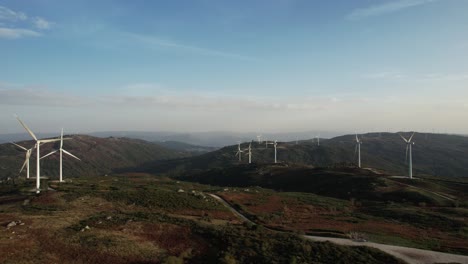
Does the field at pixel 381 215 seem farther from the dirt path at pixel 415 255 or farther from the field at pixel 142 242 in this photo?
the field at pixel 142 242

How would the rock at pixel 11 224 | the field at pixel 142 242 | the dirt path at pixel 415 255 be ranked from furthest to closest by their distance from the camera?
the rock at pixel 11 224
the dirt path at pixel 415 255
the field at pixel 142 242

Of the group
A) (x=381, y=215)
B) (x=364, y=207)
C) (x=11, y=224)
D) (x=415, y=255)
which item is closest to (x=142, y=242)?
(x=11, y=224)

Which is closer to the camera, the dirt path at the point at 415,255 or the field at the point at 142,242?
the field at the point at 142,242

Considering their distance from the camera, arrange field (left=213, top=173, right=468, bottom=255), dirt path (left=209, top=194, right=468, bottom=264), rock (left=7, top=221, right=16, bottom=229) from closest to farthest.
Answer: dirt path (left=209, top=194, right=468, bottom=264) < rock (left=7, top=221, right=16, bottom=229) < field (left=213, top=173, right=468, bottom=255)

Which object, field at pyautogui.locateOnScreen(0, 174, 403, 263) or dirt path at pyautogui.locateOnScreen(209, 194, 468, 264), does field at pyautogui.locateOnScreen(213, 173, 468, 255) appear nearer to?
dirt path at pyautogui.locateOnScreen(209, 194, 468, 264)

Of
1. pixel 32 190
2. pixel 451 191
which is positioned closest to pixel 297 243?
pixel 32 190

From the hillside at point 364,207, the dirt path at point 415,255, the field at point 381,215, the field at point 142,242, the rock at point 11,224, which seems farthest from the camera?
the hillside at point 364,207

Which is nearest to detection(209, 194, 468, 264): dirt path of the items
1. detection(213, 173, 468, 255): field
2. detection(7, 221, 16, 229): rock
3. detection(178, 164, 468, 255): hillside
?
detection(213, 173, 468, 255): field

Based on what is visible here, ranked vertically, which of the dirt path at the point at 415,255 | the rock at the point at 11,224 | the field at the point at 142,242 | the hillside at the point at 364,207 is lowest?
the hillside at the point at 364,207

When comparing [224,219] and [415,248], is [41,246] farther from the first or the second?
[415,248]

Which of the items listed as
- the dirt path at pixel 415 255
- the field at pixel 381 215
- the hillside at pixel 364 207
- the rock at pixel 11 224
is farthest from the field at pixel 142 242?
the hillside at pixel 364 207

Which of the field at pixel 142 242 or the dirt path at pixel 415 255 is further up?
the field at pixel 142 242

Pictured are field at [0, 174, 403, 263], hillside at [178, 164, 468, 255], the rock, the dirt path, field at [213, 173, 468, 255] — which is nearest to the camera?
field at [0, 174, 403, 263]
